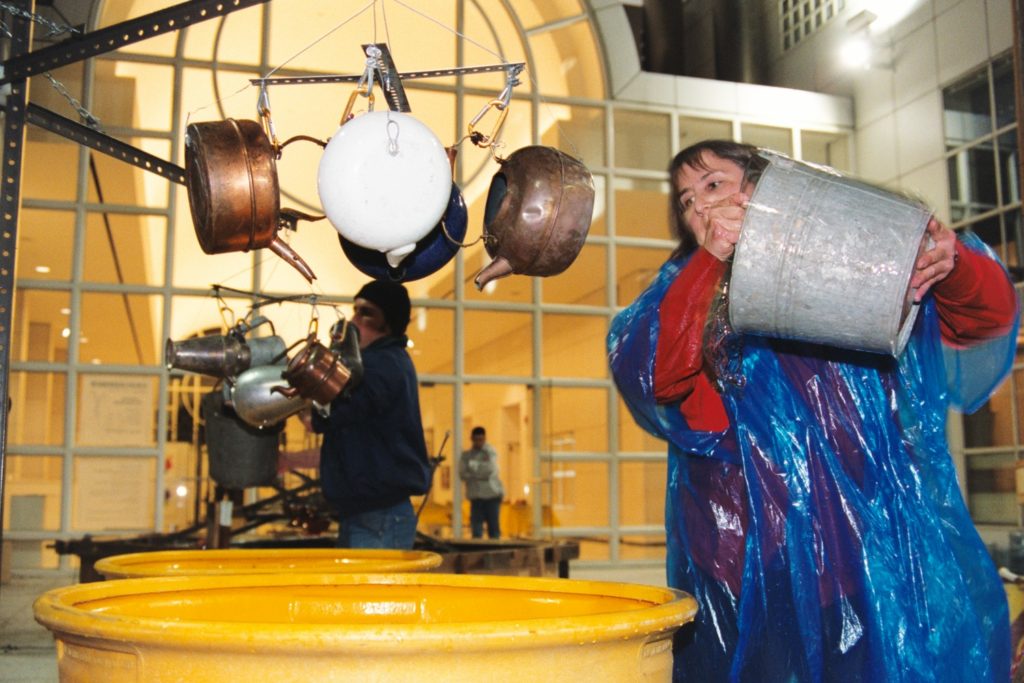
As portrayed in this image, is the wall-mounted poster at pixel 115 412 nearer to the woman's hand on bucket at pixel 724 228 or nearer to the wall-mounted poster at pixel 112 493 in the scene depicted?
the wall-mounted poster at pixel 112 493

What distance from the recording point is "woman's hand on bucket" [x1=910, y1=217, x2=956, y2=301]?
1303mm

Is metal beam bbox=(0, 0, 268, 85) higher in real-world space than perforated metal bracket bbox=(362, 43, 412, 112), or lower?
higher

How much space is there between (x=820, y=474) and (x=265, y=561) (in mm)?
1124

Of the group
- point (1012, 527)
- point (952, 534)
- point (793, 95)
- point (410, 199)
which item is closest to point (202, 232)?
point (410, 199)

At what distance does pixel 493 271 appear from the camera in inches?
60.3

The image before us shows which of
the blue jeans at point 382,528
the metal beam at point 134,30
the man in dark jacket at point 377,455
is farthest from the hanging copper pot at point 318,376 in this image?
the metal beam at point 134,30

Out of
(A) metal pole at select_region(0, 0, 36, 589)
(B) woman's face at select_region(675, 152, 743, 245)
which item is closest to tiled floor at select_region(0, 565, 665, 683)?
(A) metal pole at select_region(0, 0, 36, 589)

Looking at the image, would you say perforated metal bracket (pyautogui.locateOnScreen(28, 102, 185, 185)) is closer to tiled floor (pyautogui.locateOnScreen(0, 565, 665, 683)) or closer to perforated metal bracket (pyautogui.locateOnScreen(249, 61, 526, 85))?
perforated metal bracket (pyautogui.locateOnScreen(249, 61, 526, 85))

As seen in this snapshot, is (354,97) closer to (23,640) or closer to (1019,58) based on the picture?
(1019,58)

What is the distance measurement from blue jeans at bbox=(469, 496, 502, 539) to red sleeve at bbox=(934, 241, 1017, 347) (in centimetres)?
642

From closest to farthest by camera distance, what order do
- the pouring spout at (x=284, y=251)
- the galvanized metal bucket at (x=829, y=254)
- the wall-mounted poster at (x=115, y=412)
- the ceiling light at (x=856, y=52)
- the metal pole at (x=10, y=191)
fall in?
the galvanized metal bucket at (x=829, y=254), the pouring spout at (x=284, y=251), the metal pole at (x=10, y=191), the wall-mounted poster at (x=115, y=412), the ceiling light at (x=856, y=52)

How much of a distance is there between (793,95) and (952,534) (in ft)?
27.5

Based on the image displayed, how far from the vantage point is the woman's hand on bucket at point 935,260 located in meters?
1.30

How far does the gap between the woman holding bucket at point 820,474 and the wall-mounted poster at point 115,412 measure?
662 centimetres
